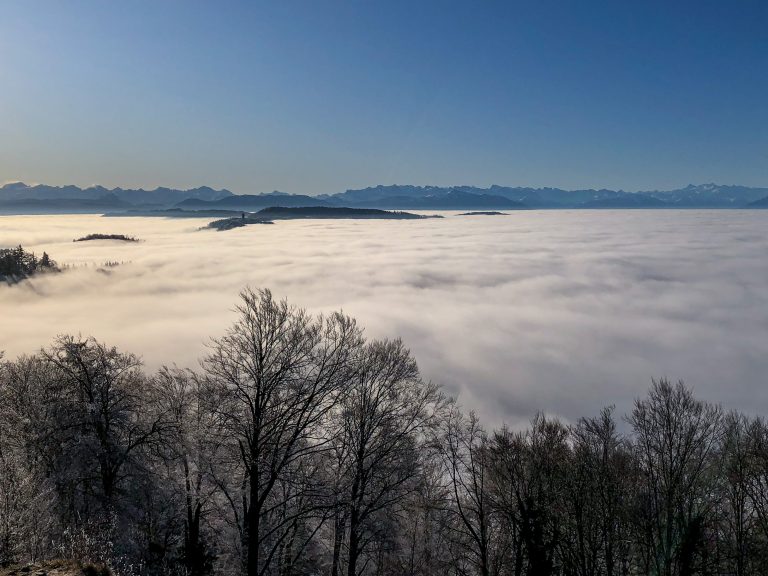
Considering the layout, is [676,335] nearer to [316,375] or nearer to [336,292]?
[336,292]

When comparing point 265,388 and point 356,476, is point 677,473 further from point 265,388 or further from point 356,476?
point 265,388

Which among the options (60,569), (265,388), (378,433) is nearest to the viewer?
(60,569)

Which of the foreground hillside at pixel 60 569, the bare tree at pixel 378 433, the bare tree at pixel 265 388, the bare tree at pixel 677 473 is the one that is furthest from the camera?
the bare tree at pixel 677 473

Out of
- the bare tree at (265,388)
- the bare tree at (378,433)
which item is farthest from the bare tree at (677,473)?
the bare tree at (265,388)

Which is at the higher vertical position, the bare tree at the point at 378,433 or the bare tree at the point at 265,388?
the bare tree at the point at 265,388

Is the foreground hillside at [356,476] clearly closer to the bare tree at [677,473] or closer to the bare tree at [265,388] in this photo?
the bare tree at [677,473]

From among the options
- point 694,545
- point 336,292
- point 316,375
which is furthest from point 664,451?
point 336,292

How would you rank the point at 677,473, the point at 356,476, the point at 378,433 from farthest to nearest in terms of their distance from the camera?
the point at 677,473, the point at 378,433, the point at 356,476

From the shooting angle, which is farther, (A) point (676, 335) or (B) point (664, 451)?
(A) point (676, 335)

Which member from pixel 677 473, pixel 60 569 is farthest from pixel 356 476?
pixel 677 473

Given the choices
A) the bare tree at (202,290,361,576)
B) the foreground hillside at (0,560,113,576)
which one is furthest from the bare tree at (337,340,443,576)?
the foreground hillside at (0,560,113,576)

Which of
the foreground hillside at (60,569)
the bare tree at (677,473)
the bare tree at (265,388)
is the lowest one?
the bare tree at (677,473)
